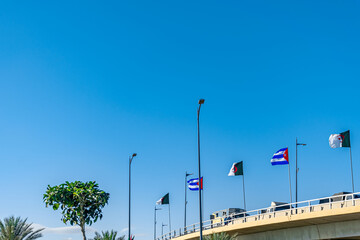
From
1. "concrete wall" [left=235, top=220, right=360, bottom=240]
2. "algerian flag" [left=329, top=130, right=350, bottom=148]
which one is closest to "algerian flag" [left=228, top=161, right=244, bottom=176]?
"algerian flag" [left=329, top=130, right=350, bottom=148]

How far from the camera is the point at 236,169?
5159 centimetres

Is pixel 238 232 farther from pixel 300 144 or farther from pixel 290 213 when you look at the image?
pixel 300 144

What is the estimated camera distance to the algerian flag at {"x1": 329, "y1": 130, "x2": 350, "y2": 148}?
43.4m

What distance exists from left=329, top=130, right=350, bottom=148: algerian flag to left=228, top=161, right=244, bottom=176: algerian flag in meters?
10.9

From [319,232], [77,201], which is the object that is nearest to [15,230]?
[77,201]

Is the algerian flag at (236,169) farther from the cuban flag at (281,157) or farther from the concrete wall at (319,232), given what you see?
the concrete wall at (319,232)

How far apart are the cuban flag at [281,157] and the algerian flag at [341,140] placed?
4072mm

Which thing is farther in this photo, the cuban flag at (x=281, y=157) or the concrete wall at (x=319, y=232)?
the cuban flag at (x=281, y=157)

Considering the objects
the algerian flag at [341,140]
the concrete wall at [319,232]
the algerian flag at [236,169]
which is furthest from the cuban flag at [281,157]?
the concrete wall at [319,232]

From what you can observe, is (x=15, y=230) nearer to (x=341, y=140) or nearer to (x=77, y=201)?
(x=77, y=201)

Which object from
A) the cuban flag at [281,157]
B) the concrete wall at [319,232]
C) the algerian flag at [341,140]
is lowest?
the concrete wall at [319,232]

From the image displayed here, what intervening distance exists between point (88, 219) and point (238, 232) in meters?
31.5

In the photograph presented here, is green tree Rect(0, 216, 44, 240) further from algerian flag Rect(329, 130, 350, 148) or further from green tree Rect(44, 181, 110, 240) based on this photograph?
algerian flag Rect(329, 130, 350, 148)

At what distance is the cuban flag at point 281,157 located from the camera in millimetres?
44875
